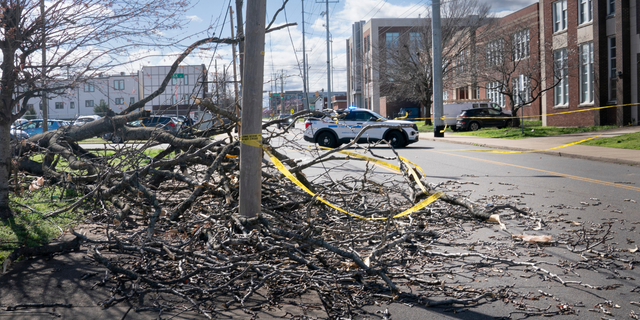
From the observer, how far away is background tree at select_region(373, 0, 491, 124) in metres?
45.9

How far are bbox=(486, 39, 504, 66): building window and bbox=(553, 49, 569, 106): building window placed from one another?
338 cm

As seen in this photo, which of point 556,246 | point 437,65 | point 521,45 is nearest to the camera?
point 556,246

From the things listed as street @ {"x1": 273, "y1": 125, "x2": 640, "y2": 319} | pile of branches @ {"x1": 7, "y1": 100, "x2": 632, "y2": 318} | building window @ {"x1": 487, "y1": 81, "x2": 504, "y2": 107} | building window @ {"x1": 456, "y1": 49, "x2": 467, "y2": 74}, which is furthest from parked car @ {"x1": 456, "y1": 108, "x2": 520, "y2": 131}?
pile of branches @ {"x1": 7, "y1": 100, "x2": 632, "y2": 318}

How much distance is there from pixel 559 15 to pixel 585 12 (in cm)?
271

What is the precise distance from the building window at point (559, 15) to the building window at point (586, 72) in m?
2.69

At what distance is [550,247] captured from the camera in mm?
5977

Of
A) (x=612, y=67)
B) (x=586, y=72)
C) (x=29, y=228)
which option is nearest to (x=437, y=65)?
(x=586, y=72)

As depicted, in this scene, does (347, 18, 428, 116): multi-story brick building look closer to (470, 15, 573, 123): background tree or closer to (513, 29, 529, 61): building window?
(470, 15, 573, 123): background tree

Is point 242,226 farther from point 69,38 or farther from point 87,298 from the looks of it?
point 69,38

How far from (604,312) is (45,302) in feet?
14.5

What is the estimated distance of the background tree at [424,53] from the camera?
45875mm

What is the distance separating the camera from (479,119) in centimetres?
3828

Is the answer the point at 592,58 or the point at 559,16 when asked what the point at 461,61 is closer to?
the point at 559,16

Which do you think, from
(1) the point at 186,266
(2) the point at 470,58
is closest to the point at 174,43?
(1) the point at 186,266
